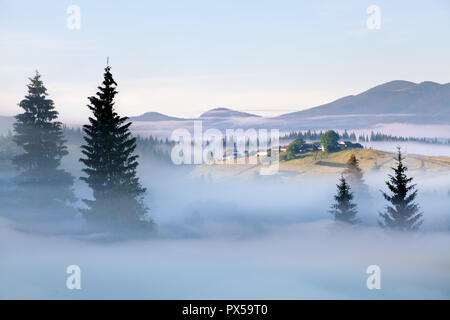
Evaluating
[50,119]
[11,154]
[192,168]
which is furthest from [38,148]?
[192,168]

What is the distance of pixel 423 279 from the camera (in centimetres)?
4488

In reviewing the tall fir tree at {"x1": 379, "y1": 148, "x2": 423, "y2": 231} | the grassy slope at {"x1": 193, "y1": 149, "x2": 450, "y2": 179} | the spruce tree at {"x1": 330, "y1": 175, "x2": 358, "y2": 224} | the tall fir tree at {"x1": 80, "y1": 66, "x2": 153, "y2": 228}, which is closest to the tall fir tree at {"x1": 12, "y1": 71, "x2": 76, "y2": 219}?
the tall fir tree at {"x1": 80, "y1": 66, "x2": 153, "y2": 228}

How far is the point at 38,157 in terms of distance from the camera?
63.4 meters

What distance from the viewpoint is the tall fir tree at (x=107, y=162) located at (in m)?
51.2

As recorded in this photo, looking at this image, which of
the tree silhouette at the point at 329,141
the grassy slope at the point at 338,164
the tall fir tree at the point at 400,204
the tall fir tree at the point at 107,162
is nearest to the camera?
the tall fir tree at the point at 107,162

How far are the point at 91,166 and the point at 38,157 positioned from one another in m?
15.2

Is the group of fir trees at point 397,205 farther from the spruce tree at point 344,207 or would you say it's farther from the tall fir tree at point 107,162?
the tall fir tree at point 107,162

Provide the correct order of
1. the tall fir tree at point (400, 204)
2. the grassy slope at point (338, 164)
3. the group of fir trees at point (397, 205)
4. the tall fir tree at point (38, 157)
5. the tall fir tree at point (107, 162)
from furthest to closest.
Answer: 1. the grassy slope at point (338, 164)
2. the tall fir tree at point (38, 157)
3. the tall fir tree at point (400, 204)
4. the group of fir trees at point (397, 205)
5. the tall fir tree at point (107, 162)

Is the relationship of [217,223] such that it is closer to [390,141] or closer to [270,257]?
[270,257]

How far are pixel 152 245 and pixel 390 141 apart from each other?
362 feet

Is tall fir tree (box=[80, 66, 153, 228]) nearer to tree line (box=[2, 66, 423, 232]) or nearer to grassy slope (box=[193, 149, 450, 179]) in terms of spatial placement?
tree line (box=[2, 66, 423, 232])

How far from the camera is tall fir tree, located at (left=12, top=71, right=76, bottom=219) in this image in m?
62.6

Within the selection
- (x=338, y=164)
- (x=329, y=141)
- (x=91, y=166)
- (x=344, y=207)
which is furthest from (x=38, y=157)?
(x=338, y=164)

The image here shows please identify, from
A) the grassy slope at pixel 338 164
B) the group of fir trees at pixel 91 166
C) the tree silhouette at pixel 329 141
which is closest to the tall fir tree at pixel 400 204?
the group of fir trees at pixel 91 166
